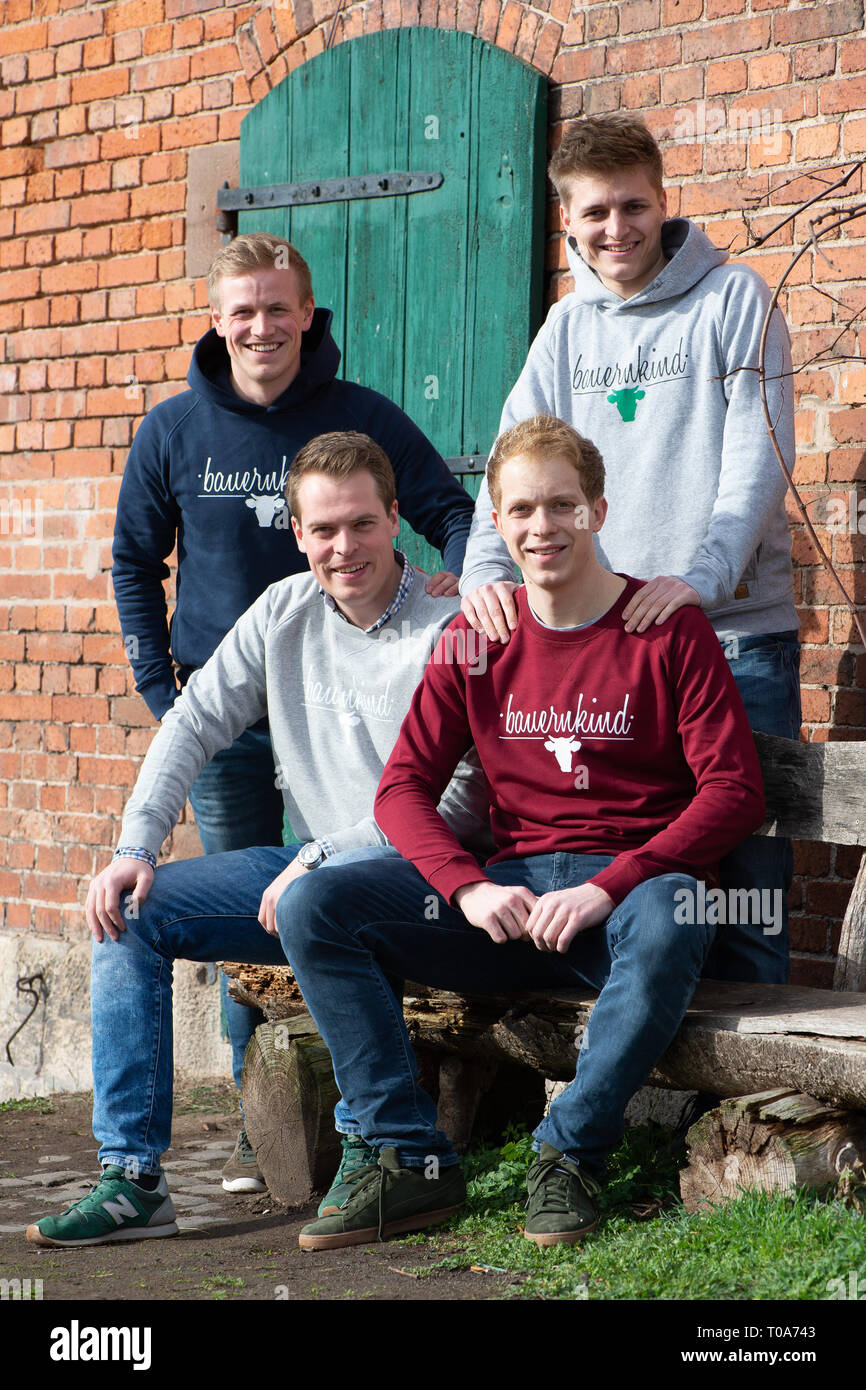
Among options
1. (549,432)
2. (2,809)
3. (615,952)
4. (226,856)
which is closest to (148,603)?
(226,856)

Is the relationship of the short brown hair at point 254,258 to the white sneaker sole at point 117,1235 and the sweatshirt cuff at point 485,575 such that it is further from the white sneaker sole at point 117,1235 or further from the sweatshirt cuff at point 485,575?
the white sneaker sole at point 117,1235

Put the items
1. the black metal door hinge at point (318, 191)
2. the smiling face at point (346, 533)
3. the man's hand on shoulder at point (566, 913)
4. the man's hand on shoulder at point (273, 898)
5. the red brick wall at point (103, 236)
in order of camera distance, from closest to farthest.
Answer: the man's hand on shoulder at point (566, 913), the man's hand on shoulder at point (273, 898), the smiling face at point (346, 533), the red brick wall at point (103, 236), the black metal door hinge at point (318, 191)

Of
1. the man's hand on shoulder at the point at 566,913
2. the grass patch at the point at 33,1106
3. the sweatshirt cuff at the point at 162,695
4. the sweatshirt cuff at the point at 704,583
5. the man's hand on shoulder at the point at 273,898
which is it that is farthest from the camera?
the grass patch at the point at 33,1106

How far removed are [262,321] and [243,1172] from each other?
7.07 ft

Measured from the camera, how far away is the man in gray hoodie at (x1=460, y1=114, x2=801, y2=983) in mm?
3395

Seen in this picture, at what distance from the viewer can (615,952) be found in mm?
2988

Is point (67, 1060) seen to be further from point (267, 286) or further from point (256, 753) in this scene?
point (267, 286)

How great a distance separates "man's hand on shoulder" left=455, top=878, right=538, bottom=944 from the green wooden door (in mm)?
2021

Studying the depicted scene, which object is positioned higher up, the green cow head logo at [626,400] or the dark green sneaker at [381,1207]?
the green cow head logo at [626,400]

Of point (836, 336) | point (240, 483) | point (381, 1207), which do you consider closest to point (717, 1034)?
point (381, 1207)

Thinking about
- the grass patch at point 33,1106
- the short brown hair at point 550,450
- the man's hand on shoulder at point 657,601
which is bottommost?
the grass patch at point 33,1106

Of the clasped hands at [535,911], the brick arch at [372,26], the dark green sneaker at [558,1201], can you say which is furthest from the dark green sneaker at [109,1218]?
the brick arch at [372,26]

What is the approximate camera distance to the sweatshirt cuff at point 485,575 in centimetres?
356

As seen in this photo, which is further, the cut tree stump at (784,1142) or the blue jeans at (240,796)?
the blue jeans at (240,796)
